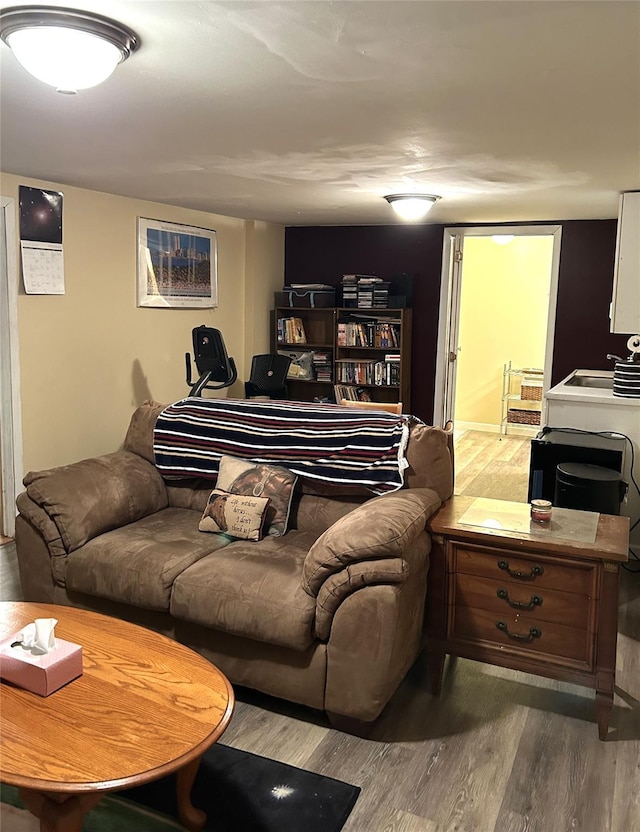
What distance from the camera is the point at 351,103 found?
241 centimetres

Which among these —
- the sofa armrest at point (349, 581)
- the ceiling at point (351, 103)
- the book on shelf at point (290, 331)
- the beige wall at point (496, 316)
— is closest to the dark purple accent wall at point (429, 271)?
the book on shelf at point (290, 331)

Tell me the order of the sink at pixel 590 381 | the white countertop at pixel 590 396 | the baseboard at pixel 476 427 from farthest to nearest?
1. the baseboard at pixel 476 427
2. the sink at pixel 590 381
3. the white countertop at pixel 590 396

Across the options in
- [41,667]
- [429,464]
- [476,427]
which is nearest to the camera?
[41,667]

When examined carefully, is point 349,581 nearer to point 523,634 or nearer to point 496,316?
point 523,634

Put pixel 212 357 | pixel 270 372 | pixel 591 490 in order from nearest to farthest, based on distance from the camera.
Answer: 1. pixel 591 490
2. pixel 212 357
3. pixel 270 372

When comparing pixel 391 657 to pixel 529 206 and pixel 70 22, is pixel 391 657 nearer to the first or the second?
pixel 70 22

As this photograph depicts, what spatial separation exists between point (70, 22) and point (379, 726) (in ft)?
7.75

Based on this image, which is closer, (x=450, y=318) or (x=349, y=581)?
(x=349, y=581)

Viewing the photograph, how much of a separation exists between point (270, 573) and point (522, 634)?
3.07 ft

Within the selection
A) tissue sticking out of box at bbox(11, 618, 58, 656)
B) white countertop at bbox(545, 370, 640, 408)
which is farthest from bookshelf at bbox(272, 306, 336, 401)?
tissue sticking out of box at bbox(11, 618, 58, 656)

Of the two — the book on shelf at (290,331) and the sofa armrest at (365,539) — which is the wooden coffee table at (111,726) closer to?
the sofa armrest at (365,539)

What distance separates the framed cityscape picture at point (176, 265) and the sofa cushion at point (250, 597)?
303 cm

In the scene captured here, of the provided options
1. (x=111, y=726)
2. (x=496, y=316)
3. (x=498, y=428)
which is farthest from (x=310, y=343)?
(x=111, y=726)

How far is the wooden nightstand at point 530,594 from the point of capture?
250 cm
